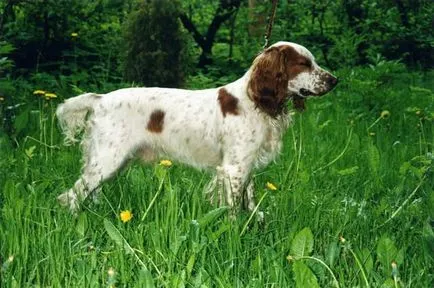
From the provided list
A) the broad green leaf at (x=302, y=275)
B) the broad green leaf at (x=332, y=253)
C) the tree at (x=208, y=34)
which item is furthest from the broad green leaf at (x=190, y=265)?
the tree at (x=208, y=34)

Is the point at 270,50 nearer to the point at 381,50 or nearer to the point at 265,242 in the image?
the point at 265,242

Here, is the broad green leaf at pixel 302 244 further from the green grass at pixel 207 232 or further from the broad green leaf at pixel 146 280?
the broad green leaf at pixel 146 280

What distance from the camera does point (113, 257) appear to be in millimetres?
3121

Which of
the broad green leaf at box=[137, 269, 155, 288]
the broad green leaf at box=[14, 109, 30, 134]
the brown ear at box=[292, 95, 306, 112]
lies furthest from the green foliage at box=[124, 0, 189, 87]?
the broad green leaf at box=[137, 269, 155, 288]

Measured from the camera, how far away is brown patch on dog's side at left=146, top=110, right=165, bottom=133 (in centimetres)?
418

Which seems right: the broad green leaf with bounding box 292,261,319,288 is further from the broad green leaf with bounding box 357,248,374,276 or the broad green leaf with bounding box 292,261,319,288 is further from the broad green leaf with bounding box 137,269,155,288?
the broad green leaf with bounding box 137,269,155,288

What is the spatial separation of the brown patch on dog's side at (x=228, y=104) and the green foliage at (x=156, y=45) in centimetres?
186

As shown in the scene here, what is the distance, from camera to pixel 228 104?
4.09 meters

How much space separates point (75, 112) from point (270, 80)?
1082 mm

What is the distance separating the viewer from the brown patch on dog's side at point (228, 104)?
4082 millimetres

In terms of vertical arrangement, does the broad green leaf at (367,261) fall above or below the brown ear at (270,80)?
below

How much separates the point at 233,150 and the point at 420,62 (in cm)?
597

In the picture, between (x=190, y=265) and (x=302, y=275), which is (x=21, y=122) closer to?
(x=190, y=265)

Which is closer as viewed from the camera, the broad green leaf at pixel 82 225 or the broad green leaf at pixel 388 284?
the broad green leaf at pixel 388 284
